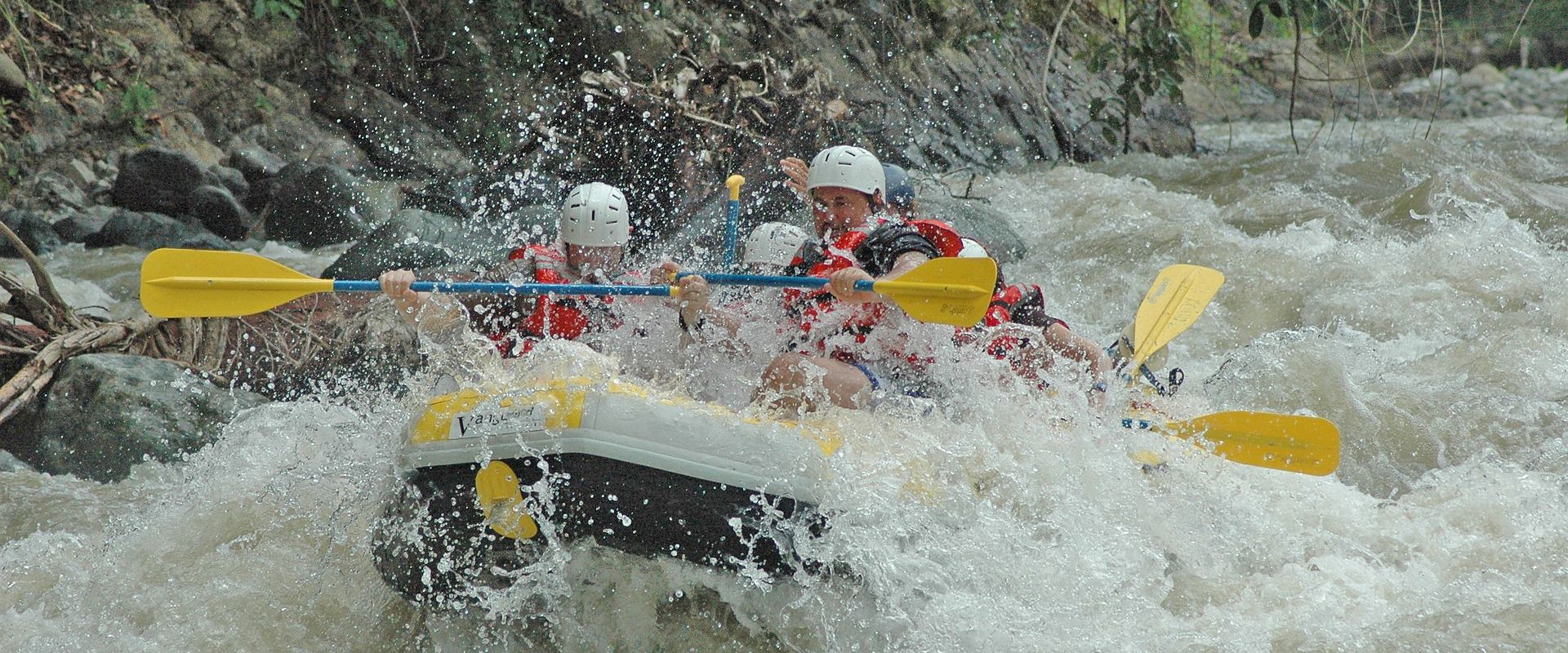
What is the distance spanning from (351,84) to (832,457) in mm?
6302

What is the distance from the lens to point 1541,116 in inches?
509

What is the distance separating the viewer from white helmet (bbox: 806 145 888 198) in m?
3.76

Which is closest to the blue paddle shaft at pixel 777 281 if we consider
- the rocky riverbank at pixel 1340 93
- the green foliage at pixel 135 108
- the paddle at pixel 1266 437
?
the paddle at pixel 1266 437

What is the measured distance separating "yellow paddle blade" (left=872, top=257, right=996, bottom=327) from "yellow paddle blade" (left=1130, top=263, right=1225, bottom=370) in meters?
1.39

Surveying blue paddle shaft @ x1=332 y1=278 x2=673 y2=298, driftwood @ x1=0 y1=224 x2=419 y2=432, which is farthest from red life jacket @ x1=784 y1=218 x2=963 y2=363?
driftwood @ x1=0 y1=224 x2=419 y2=432

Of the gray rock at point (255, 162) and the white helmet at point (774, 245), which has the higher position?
the white helmet at point (774, 245)

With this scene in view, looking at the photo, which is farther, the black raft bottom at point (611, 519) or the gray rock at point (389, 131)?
the gray rock at point (389, 131)

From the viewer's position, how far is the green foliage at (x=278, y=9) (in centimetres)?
756

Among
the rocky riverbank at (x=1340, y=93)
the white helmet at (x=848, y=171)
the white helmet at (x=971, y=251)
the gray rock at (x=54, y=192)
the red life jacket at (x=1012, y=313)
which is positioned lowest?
the rocky riverbank at (x=1340, y=93)

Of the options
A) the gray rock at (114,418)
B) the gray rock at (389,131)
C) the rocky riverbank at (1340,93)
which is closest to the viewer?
the gray rock at (114,418)

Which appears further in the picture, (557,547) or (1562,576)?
(1562,576)

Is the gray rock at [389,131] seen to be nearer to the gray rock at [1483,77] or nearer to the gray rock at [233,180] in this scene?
the gray rock at [233,180]

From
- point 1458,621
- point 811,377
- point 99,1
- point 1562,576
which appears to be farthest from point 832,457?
point 99,1

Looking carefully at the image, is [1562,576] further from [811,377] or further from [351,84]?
[351,84]
